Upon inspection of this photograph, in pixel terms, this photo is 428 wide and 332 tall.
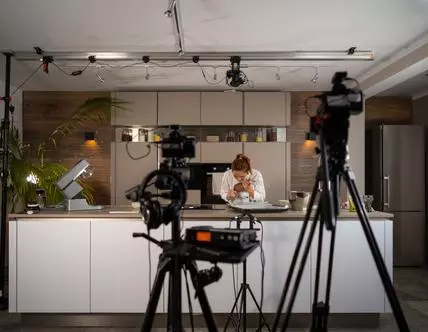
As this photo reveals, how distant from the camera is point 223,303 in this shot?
3.01 meters

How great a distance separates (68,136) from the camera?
18.0ft

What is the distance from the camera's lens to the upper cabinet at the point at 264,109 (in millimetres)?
5277

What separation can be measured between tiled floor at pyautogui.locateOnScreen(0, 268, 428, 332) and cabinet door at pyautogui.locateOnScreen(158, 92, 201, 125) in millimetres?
2943

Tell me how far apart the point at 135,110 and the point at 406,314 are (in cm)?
397

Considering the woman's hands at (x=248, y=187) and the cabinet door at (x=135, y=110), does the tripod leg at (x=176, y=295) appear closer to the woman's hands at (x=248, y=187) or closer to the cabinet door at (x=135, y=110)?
the woman's hands at (x=248, y=187)

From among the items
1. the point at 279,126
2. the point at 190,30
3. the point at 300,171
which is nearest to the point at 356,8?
the point at 190,30

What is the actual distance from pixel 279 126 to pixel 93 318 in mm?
3499

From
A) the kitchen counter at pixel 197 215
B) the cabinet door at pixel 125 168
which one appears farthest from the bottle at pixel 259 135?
the kitchen counter at pixel 197 215

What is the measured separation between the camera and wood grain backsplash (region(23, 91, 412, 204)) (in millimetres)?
5500

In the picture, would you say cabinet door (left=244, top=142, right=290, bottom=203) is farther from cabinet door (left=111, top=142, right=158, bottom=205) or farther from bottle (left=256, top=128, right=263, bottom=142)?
cabinet door (left=111, top=142, right=158, bottom=205)

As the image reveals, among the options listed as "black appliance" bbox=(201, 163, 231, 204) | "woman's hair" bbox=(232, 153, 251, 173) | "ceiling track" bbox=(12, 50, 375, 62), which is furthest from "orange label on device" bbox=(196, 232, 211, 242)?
"black appliance" bbox=(201, 163, 231, 204)

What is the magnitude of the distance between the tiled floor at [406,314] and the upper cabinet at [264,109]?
8.23 feet

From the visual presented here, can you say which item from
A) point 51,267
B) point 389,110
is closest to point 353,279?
point 51,267

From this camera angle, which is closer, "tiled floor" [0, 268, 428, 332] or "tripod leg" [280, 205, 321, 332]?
"tripod leg" [280, 205, 321, 332]
